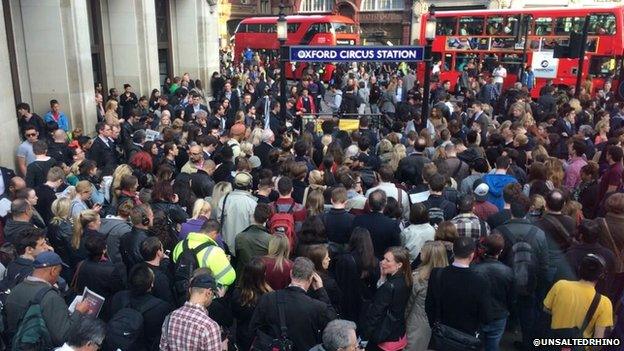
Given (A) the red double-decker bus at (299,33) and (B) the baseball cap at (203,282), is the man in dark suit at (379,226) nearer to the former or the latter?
(B) the baseball cap at (203,282)

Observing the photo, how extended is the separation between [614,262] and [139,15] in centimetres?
1380

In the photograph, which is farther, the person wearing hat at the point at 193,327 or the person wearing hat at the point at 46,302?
the person wearing hat at the point at 46,302

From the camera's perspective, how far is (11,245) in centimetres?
461

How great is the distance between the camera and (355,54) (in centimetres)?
942

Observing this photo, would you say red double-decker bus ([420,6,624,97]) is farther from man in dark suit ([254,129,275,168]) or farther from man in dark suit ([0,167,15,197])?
man in dark suit ([0,167,15,197])

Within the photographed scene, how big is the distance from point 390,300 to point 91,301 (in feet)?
7.63

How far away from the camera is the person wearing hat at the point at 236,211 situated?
560cm

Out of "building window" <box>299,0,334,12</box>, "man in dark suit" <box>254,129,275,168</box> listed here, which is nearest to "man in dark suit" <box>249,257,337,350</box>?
"man in dark suit" <box>254,129,275,168</box>

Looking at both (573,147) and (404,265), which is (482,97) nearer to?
(573,147)

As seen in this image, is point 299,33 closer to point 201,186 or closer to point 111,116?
point 111,116

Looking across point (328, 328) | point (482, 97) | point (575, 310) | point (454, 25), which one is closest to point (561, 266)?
point (575, 310)

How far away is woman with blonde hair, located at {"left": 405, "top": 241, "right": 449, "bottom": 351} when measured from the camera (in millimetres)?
4238

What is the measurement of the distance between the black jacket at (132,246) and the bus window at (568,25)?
60.5 ft

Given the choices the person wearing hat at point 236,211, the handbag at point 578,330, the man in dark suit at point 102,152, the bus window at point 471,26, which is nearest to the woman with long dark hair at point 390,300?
the handbag at point 578,330
